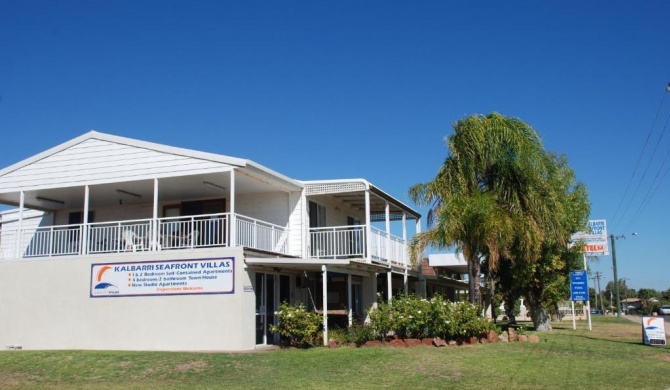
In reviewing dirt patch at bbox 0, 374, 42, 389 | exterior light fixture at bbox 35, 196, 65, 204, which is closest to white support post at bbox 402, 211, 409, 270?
exterior light fixture at bbox 35, 196, 65, 204

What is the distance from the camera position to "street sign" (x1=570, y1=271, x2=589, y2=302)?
25594 mm

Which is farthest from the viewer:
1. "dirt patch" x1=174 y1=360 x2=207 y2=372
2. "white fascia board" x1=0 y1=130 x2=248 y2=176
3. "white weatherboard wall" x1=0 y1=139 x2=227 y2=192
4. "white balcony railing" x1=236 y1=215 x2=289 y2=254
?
"white weatherboard wall" x1=0 y1=139 x2=227 y2=192

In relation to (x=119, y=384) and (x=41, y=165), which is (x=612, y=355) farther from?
(x=41, y=165)

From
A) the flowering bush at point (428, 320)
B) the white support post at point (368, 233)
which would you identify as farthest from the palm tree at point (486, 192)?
the flowering bush at point (428, 320)

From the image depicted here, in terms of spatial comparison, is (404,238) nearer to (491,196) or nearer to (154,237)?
(491,196)

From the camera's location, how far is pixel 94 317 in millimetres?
19172

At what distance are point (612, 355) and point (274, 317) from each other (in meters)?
9.58

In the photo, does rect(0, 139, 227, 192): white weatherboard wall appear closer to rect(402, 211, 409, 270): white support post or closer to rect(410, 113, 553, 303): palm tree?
rect(410, 113, 553, 303): palm tree

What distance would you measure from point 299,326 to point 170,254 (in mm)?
4185

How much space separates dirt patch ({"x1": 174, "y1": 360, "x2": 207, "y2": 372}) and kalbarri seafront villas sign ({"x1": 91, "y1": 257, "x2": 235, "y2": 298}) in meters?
3.08

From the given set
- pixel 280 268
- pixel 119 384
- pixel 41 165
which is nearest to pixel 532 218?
pixel 280 268

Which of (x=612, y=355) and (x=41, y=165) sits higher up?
(x=41, y=165)

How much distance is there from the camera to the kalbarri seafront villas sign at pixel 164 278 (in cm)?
1792

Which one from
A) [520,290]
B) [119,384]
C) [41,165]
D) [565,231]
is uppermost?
[41,165]
